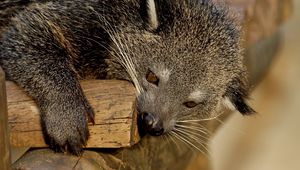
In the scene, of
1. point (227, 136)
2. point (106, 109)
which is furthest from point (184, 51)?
point (227, 136)

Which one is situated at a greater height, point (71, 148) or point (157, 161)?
point (71, 148)

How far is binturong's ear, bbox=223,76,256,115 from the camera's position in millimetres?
2972

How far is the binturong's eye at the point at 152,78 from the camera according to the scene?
270 cm

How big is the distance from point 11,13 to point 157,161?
0.87 metres

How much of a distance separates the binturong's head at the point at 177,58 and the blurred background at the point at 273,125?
3323 millimetres

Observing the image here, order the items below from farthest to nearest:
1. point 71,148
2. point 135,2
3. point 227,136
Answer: point 227,136, point 135,2, point 71,148

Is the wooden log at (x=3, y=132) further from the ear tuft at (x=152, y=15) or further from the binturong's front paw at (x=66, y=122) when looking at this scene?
the ear tuft at (x=152, y=15)

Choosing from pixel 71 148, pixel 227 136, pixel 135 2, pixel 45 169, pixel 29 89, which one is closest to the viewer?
pixel 45 169

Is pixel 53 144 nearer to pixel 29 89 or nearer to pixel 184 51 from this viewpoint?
pixel 29 89

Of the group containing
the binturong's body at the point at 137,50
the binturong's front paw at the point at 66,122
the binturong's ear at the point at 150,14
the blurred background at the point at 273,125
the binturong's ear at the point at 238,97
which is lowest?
the blurred background at the point at 273,125

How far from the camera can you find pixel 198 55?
2.70 metres

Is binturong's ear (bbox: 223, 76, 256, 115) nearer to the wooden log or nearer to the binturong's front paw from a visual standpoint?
the binturong's front paw

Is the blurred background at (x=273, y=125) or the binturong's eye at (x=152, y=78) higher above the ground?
the binturong's eye at (x=152, y=78)

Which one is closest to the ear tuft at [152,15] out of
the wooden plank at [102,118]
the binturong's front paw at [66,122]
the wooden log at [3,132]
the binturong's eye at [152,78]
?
the binturong's eye at [152,78]
